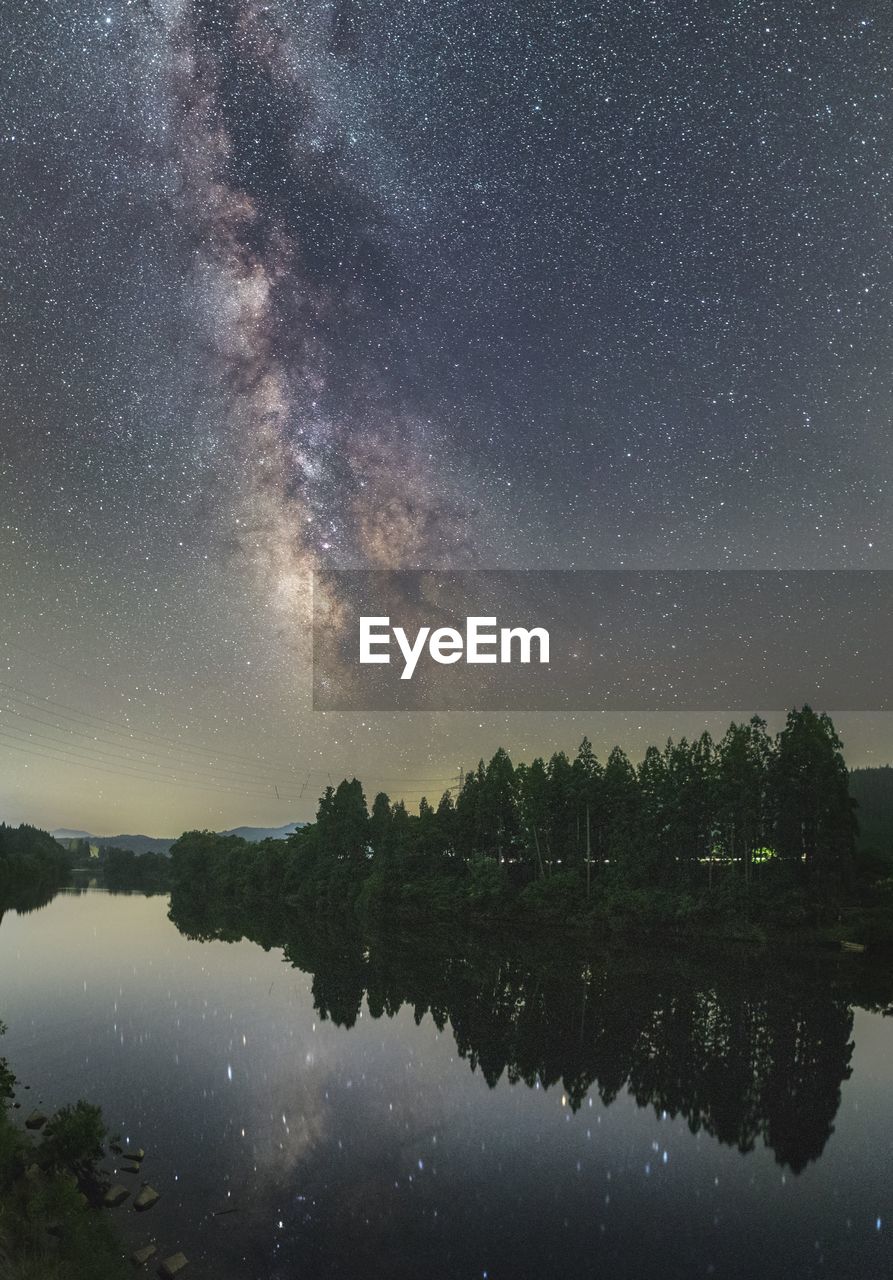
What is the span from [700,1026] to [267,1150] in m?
19.3

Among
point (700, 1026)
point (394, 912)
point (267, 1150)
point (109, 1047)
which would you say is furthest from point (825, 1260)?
point (394, 912)

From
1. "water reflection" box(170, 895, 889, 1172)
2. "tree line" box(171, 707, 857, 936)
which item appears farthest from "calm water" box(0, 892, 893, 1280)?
"tree line" box(171, 707, 857, 936)

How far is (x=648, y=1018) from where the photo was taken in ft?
111

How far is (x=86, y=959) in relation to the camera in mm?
55062

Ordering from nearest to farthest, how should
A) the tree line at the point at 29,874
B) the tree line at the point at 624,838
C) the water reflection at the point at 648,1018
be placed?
the water reflection at the point at 648,1018 → the tree line at the point at 624,838 → the tree line at the point at 29,874

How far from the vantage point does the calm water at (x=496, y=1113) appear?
1566 centimetres

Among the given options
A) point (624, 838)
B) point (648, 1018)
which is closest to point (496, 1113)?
point (648, 1018)

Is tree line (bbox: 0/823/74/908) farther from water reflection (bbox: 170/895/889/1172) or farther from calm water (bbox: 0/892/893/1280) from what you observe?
calm water (bbox: 0/892/893/1280)

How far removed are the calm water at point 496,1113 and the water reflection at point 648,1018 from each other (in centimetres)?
16

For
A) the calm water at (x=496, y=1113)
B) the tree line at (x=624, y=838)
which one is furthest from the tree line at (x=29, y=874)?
the calm water at (x=496, y=1113)

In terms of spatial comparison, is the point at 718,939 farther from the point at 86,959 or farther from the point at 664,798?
the point at 86,959

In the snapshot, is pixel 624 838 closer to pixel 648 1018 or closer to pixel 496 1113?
pixel 648 1018

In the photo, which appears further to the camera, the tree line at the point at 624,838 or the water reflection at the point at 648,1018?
the tree line at the point at 624,838

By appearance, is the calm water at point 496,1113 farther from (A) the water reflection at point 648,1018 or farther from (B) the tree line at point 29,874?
(B) the tree line at point 29,874
